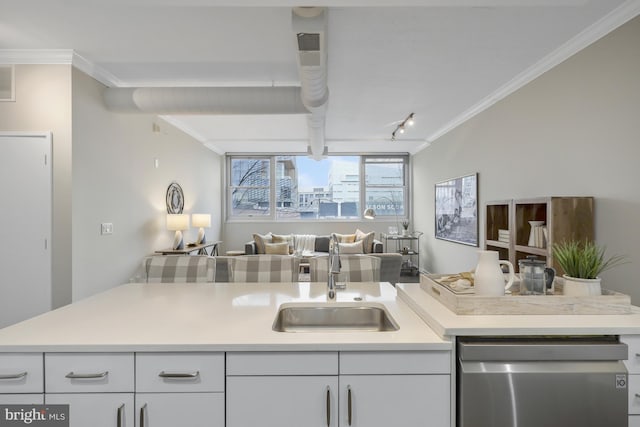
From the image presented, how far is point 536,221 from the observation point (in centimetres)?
286

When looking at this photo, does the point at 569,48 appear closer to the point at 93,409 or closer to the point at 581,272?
the point at 581,272

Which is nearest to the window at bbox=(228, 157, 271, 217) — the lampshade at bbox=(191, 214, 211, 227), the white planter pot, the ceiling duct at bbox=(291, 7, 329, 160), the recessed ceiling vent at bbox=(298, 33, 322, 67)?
the lampshade at bbox=(191, 214, 211, 227)

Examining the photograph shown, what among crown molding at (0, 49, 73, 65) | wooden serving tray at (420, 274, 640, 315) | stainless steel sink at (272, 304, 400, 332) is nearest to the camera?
wooden serving tray at (420, 274, 640, 315)

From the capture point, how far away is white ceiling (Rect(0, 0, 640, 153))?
2279mm

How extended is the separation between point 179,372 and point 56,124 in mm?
2970

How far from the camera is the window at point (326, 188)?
805 cm

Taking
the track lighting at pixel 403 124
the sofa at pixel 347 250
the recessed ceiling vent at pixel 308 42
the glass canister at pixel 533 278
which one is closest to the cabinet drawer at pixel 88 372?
the glass canister at pixel 533 278

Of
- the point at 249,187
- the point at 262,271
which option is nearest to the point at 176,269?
the point at 262,271

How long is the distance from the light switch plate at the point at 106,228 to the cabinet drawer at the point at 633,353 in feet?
13.3

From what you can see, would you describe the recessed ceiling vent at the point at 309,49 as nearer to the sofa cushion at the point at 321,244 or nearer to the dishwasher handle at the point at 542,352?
the dishwasher handle at the point at 542,352

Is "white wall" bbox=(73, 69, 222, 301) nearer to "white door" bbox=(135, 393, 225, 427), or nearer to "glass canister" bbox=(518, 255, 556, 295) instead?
"white door" bbox=(135, 393, 225, 427)

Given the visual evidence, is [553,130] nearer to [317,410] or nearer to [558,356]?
[558,356]

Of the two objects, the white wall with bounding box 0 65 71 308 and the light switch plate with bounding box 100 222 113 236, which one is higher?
the white wall with bounding box 0 65 71 308

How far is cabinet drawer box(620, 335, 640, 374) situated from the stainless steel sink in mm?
930
